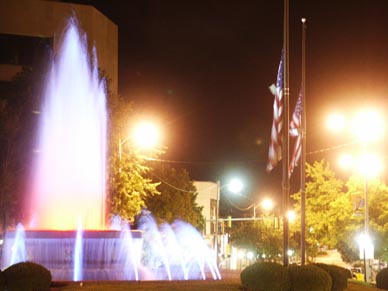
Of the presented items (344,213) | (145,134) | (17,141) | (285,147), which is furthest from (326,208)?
(285,147)

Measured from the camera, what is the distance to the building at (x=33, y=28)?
53.6 metres

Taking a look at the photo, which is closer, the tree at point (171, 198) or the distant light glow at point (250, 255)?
the tree at point (171, 198)

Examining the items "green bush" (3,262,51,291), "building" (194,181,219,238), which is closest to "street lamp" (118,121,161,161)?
"green bush" (3,262,51,291)

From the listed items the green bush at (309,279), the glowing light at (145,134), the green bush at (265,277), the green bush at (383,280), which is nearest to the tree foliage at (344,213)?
the glowing light at (145,134)

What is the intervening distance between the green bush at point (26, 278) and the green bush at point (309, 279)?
17.7 ft

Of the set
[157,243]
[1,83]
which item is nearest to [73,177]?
[157,243]

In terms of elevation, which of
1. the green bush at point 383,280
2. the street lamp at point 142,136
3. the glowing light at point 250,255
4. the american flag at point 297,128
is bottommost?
the glowing light at point 250,255

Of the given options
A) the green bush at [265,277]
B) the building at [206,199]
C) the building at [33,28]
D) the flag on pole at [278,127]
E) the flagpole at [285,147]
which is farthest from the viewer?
the building at [206,199]

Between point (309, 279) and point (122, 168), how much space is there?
77.2ft

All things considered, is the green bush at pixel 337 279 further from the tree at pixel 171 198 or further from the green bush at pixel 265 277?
the tree at pixel 171 198

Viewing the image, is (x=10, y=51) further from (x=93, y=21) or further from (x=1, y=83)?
(x=93, y=21)

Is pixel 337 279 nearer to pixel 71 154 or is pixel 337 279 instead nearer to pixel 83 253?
pixel 83 253

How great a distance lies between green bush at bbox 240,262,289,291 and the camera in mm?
15867

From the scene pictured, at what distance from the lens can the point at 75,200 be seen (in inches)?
1128
